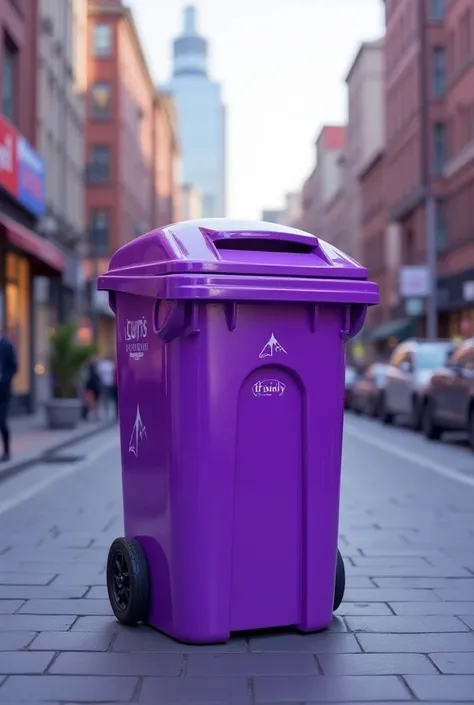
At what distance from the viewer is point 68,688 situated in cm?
427

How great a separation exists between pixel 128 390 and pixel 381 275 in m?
63.0

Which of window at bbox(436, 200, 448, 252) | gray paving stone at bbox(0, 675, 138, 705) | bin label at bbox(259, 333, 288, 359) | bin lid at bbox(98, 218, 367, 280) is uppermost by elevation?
window at bbox(436, 200, 448, 252)

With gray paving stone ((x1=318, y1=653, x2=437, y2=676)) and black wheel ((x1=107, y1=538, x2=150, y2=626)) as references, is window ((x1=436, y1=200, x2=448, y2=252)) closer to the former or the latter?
black wheel ((x1=107, y1=538, x2=150, y2=626))

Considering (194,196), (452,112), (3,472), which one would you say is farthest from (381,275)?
(194,196)

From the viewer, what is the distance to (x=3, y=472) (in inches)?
505

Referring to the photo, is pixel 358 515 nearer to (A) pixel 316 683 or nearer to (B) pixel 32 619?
(B) pixel 32 619

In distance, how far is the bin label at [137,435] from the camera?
204 inches

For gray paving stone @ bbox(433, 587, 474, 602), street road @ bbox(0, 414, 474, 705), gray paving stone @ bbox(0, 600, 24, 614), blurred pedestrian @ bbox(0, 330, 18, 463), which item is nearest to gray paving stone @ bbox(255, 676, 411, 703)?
street road @ bbox(0, 414, 474, 705)

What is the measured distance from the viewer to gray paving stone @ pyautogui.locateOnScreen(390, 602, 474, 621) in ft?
18.5

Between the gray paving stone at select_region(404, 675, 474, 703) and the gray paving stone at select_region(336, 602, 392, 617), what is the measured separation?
1.21 metres

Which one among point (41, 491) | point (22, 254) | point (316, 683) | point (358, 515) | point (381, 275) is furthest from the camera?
point (381, 275)

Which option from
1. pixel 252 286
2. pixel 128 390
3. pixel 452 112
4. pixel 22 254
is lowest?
pixel 128 390

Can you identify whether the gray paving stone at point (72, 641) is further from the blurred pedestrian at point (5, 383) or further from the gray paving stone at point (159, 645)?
the blurred pedestrian at point (5, 383)

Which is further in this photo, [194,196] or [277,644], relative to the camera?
[194,196]
